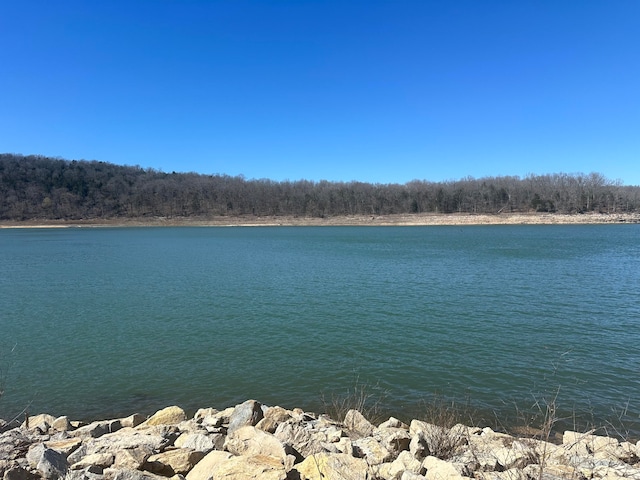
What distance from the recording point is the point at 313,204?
423ft

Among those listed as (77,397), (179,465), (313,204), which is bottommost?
(77,397)

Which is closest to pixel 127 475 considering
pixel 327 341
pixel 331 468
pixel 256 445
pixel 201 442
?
pixel 201 442

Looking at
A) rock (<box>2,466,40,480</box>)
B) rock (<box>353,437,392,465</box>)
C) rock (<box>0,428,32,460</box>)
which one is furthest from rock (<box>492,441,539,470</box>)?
rock (<box>0,428,32,460</box>)

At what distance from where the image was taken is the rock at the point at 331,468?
4.36 m

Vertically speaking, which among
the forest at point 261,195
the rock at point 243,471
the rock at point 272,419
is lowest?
the rock at point 272,419

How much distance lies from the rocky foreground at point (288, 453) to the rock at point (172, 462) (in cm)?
1

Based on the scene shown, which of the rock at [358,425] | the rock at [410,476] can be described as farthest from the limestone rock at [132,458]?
the rock at [358,425]

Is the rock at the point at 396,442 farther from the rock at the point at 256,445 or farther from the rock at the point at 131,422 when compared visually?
the rock at the point at 131,422

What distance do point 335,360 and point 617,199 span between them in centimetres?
12289

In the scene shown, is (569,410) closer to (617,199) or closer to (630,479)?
(630,479)

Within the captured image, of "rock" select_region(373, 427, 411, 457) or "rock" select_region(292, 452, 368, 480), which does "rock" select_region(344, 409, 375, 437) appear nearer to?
"rock" select_region(373, 427, 411, 457)

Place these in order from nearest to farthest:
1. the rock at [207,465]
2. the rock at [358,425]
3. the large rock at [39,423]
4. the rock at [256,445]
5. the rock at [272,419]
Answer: the rock at [207,465], the rock at [256,445], the rock at [272,419], the rock at [358,425], the large rock at [39,423]

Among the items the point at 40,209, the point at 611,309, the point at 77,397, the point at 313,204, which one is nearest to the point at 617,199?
the point at 313,204

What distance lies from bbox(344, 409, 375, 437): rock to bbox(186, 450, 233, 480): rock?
263cm
